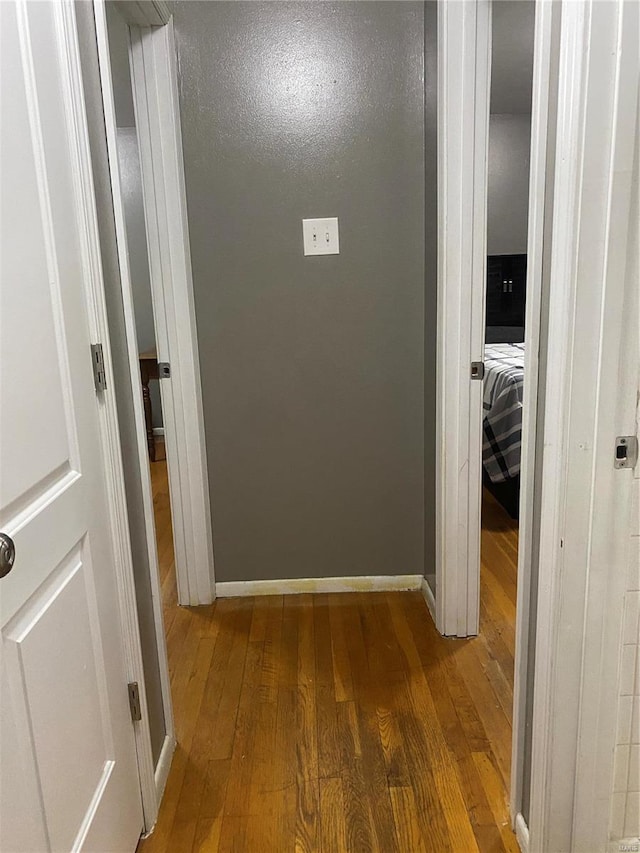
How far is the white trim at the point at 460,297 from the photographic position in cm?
180

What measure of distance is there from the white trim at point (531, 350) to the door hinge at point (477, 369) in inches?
28.9

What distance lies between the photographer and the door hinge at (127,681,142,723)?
138cm

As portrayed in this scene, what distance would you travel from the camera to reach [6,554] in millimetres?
849

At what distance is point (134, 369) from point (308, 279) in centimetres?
103

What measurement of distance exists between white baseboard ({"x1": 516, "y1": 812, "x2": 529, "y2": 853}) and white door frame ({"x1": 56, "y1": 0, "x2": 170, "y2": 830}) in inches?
32.8

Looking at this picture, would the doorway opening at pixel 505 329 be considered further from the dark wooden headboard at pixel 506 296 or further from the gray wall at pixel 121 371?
the gray wall at pixel 121 371

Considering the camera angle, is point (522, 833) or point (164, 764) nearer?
point (522, 833)

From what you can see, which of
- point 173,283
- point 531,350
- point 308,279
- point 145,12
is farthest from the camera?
point 308,279

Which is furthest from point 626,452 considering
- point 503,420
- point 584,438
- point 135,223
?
point 135,223

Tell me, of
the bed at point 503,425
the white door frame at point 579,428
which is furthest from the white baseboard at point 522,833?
the bed at point 503,425

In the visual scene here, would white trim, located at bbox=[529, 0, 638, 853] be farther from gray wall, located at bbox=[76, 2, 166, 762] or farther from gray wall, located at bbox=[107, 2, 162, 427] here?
gray wall, located at bbox=[107, 2, 162, 427]

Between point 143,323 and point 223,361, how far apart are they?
112 inches

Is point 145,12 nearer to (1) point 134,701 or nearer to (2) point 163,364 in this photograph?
(2) point 163,364

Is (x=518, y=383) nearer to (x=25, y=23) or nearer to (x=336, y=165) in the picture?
(x=336, y=165)
